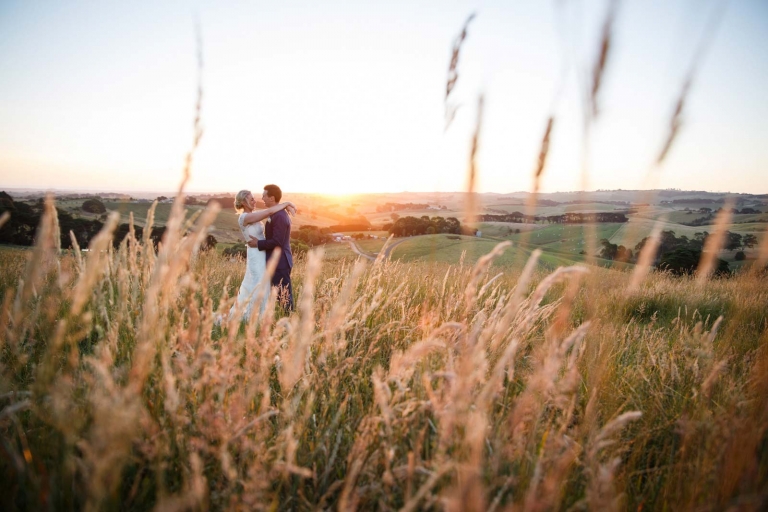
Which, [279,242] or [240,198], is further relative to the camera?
[240,198]

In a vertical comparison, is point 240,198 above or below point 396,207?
below

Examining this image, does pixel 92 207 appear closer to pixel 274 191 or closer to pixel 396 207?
pixel 274 191

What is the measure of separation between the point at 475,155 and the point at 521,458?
4.68ft

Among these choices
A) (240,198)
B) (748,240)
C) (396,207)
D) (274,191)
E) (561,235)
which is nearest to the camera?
(240,198)

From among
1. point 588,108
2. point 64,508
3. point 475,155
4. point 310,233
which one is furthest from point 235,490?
point 310,233

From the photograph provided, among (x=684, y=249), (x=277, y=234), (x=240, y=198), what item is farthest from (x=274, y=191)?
(x=684, y=249)

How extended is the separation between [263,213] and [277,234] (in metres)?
0.42

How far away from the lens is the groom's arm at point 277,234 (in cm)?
620

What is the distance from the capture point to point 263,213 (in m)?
6.27

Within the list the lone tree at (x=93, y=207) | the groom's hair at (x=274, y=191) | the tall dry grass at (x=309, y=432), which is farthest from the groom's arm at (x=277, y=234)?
the lone tree at (x=93, y=207)

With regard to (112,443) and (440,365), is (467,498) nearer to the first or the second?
(112,443)

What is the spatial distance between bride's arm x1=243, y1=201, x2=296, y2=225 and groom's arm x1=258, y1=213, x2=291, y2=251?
0.47 feet

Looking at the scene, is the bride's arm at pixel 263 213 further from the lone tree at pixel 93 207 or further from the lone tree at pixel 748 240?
the lone tree at pixel 748 240

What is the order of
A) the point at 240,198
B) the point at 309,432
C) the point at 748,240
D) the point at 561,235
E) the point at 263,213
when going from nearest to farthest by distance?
the point at 309,432 → the point at 263,213 → the point at 240,198 → the point at 748,240 → the point at 561,235
